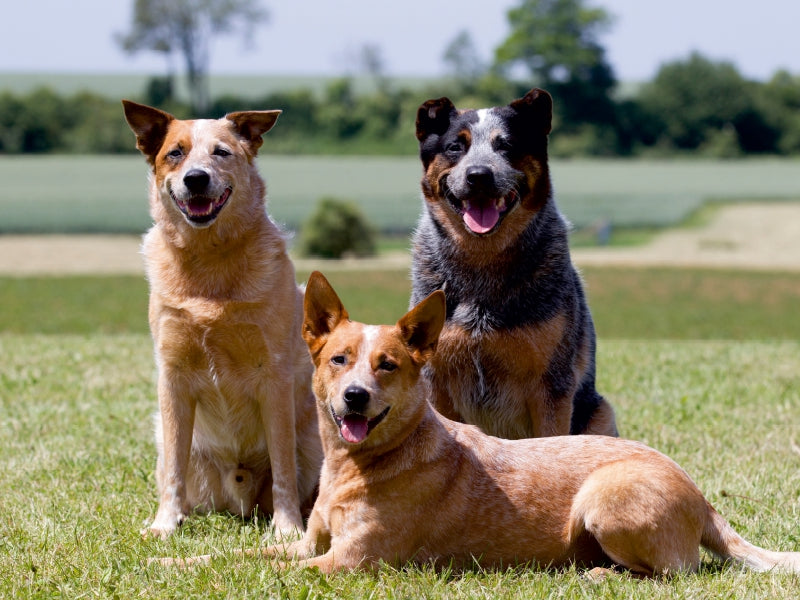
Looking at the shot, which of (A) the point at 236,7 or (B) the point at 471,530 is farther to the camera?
(A) the point at 236,7

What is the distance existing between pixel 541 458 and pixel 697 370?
5.72 m

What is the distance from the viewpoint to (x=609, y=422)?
19.0 ft

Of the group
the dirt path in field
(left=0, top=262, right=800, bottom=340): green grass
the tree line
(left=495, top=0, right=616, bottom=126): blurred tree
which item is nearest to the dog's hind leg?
(left=0, top=262, right=800, bottom=340): green grass

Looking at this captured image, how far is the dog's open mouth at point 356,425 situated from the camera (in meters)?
4.36

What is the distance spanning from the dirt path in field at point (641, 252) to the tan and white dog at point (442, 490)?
2679 cm

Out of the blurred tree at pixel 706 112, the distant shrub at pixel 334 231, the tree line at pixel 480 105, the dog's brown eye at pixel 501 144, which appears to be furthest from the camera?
the blurred tree at pixel 706 112

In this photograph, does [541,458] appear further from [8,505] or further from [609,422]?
[8,505]

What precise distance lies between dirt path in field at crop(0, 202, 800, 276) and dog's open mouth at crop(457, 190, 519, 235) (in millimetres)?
25954

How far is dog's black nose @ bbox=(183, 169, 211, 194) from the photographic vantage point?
199 inches

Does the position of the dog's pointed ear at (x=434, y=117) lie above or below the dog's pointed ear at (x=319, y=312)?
above

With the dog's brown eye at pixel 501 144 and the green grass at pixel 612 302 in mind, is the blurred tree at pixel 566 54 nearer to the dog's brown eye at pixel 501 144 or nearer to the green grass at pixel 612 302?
the green grass at pixel 612 302

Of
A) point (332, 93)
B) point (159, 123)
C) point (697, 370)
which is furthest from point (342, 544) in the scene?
point (332, 93)

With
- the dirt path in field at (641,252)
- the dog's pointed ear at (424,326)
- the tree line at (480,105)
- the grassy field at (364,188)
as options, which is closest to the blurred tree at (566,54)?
the tree line at (480,105)

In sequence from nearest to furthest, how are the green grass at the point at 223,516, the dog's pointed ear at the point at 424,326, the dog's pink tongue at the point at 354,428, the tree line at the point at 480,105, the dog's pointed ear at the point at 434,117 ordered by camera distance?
the green grass at the point at 223,516 < the dog's pink tongue at the point at 354,428 < the dog's pointed ear at the point at 424,326 < the dog's pointed ear at the point at 434,117 < the tree line at the point at 480,105
